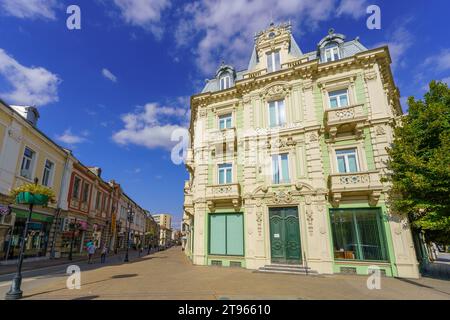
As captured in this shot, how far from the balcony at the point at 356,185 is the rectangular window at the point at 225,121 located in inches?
325

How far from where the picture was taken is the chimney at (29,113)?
16.9m

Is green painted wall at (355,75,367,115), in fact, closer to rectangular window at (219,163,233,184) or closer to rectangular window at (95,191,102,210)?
rectangular window at (219,163,233,184)

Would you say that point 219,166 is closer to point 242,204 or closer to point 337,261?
point 242,204

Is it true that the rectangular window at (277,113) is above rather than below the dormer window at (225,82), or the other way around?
below

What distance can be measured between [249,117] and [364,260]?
1091cm

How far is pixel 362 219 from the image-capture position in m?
12.5

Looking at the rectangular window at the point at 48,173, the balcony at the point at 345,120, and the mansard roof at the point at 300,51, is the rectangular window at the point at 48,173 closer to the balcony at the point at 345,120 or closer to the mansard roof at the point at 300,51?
the mansard roof at the point at 300,51

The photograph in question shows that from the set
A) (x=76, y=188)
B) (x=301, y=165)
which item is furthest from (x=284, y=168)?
(x=76, y=188)

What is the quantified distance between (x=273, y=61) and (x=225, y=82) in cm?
424

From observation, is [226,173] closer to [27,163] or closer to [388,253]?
[388,253]

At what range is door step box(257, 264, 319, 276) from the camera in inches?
477

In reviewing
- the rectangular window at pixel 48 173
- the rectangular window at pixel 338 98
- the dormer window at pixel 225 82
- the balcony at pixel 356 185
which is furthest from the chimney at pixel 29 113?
the rectangular window at pixel 338 98

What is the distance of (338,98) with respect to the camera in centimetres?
1486
